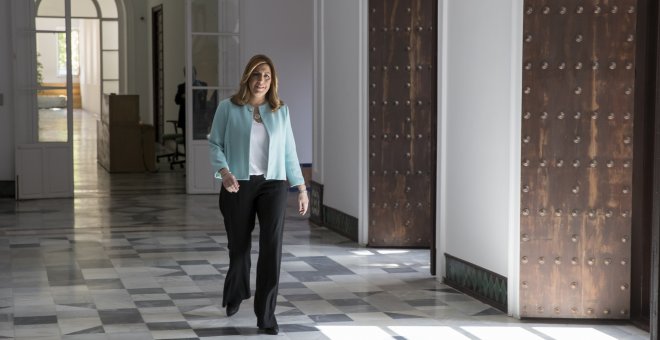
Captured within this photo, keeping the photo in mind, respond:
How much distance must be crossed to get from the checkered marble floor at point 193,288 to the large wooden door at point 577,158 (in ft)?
0.81

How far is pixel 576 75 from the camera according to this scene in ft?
21.3

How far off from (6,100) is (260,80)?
7.86m

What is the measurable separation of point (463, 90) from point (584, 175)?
1.29m

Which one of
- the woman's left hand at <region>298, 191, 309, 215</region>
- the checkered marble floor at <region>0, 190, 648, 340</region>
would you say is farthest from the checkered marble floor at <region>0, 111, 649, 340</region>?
the woman's left hand at <region>298, 191, 309, 215</region>

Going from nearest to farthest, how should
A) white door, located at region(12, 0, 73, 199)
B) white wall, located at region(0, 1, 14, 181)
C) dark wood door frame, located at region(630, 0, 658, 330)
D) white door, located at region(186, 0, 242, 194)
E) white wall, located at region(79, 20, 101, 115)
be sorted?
dark wood door frame, located at region(630, 0, 658, 330) < white door, located at region(12, 0, 73, 199) < white wall, located at region(0, 1, 14, 181) < white door, located at region(186, 0, 242, 194) < white wall, located at region(79, 20, 101, 115)

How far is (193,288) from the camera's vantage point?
7.65m

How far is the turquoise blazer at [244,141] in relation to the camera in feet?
20.6

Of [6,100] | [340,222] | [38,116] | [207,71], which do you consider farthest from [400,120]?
[6,100]

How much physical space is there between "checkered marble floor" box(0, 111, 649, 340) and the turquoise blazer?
3.13 feet

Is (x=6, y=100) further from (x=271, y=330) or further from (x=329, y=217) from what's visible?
(x=271, y=330)

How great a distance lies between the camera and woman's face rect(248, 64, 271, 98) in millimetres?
6281

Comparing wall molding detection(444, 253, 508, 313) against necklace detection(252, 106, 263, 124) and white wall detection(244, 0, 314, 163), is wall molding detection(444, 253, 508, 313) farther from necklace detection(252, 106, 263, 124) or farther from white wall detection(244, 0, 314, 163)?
white wall detection(244, 0, 314, 163)

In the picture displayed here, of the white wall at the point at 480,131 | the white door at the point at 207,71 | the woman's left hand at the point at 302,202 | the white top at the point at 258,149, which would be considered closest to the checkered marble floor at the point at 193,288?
the white wall at the point at 480,131

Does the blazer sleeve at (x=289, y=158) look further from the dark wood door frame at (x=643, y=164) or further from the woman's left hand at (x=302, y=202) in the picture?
the dark wood door frame at (x=643, y=164)
